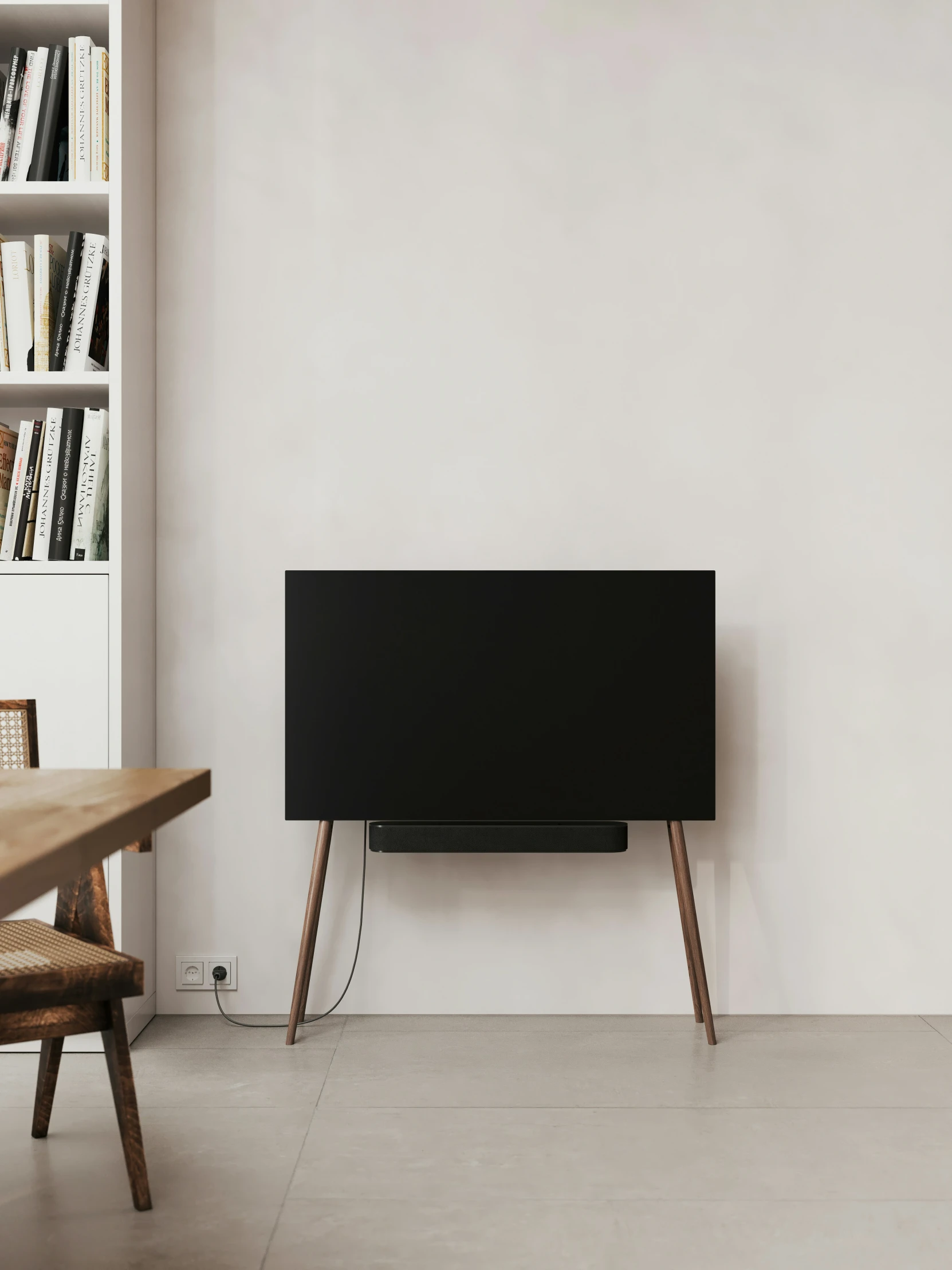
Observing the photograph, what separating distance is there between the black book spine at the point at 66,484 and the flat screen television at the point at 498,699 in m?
0.57

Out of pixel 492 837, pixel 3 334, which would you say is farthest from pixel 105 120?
pixel 492 837

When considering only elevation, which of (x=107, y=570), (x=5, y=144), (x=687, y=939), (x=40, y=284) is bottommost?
(x=687, y=939)

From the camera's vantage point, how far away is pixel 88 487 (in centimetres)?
251

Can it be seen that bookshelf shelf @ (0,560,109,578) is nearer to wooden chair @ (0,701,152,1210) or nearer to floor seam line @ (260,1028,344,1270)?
wooden chair @ (0,701,152,1210)

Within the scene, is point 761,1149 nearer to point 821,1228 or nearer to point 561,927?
point 821,1228

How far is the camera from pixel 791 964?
2.80 m

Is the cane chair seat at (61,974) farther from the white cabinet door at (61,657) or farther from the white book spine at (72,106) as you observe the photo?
the white book spine at (72,106)

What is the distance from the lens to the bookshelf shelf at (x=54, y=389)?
2.50m

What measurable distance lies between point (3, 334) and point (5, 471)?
14.0 inches

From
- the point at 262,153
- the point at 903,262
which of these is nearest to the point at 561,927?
the point at 903,262

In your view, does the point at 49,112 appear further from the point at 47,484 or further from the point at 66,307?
the point at 47,484

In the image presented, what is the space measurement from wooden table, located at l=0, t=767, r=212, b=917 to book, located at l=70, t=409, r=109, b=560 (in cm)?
107

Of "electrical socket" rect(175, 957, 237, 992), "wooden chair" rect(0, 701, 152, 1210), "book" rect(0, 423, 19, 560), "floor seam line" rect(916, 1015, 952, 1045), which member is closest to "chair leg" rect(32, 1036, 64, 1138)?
"wooden chair" rect(0, 701, 152, 1210)

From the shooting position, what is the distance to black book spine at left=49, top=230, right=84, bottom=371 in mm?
2531
